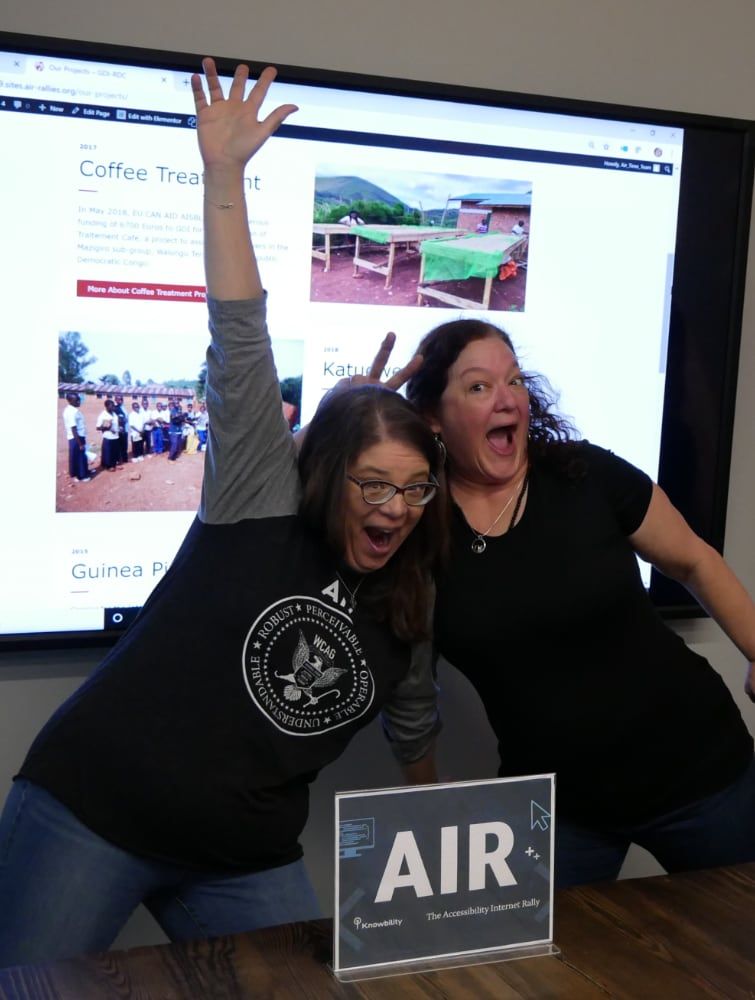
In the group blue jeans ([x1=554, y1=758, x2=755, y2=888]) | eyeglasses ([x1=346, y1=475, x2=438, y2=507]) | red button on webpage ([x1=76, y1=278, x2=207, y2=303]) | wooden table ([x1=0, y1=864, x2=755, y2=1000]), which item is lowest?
blue jeans ([x1=554, y1=758, x2=755, y2=888])

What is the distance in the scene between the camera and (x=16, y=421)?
2.04 m

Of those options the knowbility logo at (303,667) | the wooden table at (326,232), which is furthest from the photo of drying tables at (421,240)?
the knowbility logo at (303,667)

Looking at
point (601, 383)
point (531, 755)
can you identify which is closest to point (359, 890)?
point (531, 755)

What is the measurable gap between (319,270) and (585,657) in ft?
3.30

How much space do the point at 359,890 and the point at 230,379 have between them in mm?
704

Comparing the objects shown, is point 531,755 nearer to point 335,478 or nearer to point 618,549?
point 618,549

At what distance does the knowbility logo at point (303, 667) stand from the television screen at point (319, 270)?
746 millimetres

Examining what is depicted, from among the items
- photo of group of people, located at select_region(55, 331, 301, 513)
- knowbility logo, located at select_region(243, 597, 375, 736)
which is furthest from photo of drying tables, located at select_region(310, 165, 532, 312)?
knowbility logo, located at select_region(243, 597, 375, 736)

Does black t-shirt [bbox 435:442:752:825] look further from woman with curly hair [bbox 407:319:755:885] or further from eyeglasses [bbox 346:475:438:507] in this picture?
eyeglasses [bbox 346:475:438:507]

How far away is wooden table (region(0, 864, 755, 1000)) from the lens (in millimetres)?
1189

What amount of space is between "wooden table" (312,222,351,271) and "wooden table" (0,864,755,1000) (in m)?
1.37

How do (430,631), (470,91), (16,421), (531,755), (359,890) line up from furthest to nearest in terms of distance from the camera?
(470,91) → (16,421) → (531,755) → (430,631) → (359,890)

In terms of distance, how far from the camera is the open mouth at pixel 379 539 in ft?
5.11

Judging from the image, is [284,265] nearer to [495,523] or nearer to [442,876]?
[495,523]
